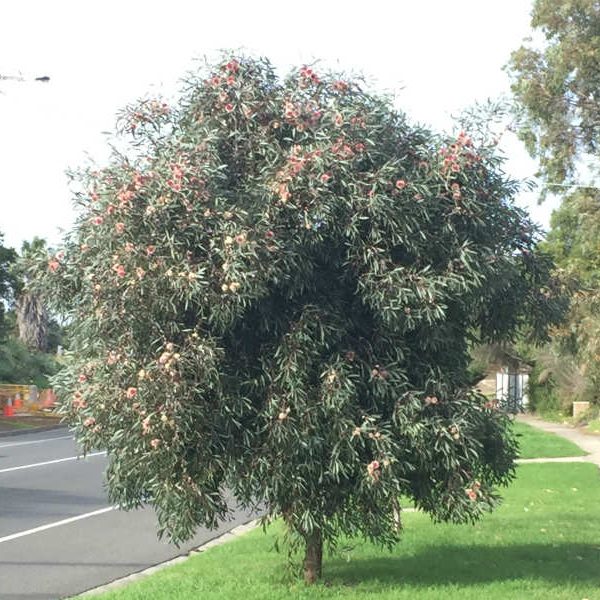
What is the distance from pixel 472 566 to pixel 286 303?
10.6 ft

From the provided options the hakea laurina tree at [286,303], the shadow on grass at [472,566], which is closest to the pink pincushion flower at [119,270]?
the hakea laurina tree at [286,303]

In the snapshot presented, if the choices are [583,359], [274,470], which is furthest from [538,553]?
[583,359]

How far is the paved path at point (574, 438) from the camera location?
2450 centimetres

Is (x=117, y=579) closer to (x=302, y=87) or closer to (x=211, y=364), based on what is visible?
(x=211, y=364)

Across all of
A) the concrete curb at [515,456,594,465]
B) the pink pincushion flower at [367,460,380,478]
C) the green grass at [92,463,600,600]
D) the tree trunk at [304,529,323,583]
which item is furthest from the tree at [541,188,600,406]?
the pink pincushion flower at [367,460,380,478]

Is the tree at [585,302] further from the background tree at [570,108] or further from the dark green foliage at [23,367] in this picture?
the dark green foliage at [23,367]

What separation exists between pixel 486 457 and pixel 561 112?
25569 mm

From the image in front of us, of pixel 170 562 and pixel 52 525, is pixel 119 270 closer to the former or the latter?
pixel 170 562

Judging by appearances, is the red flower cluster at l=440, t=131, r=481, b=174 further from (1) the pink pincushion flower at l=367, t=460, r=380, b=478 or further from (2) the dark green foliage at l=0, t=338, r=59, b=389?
(2) the dark green foliage at l=0, t=338, r=59, b=389

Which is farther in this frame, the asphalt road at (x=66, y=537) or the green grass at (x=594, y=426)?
the green grass at (x=594, y=426)

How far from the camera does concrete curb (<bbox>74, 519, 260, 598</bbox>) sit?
374 inches

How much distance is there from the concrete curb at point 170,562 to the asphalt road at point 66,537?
0.38 feet

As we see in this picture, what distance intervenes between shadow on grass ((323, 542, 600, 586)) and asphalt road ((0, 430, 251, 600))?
2.37 meters

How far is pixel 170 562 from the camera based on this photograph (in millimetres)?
11133
